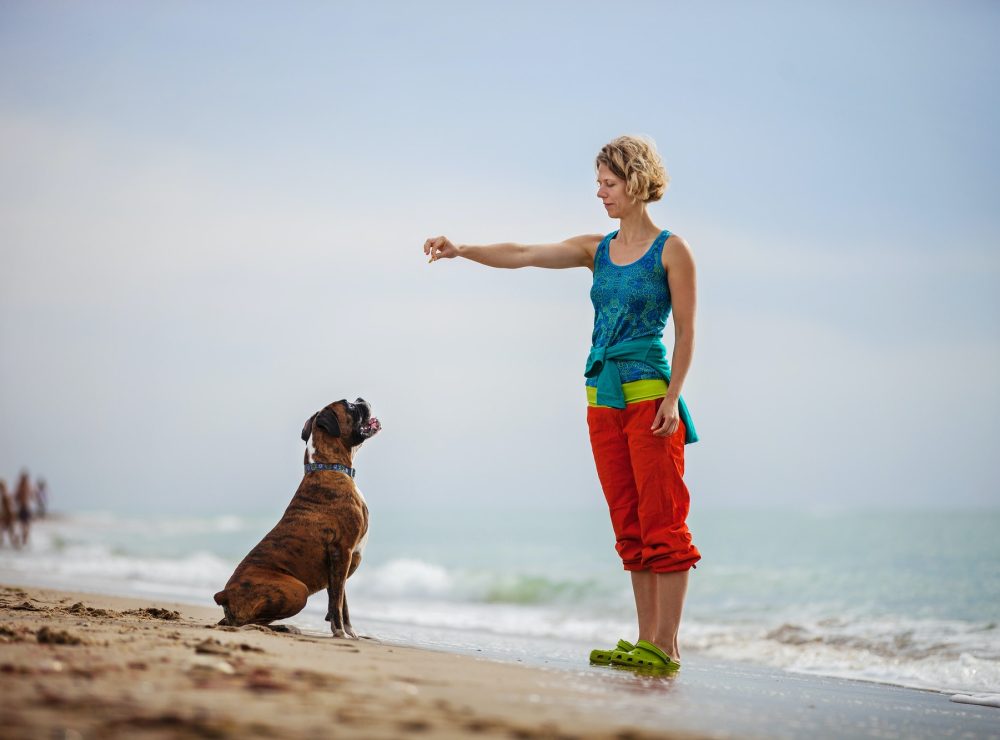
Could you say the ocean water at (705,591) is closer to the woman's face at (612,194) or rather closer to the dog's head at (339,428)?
the dog's head at (339,428)

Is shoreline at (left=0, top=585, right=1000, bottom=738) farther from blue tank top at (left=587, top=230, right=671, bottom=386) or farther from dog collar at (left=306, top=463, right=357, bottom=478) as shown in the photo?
blue tank top at (left=587, top=230, right=671, bottom=386)

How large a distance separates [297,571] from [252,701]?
7.21 ft

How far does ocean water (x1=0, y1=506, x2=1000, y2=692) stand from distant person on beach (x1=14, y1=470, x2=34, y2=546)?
0.83 metres

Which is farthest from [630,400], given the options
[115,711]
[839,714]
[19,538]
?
[19,538]

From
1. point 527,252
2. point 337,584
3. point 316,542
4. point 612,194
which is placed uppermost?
point 612,194

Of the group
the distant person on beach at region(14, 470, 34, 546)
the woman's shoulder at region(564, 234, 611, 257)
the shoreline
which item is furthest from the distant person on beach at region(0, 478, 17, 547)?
the woman's shoulder at region(564, 234, 611, 257)

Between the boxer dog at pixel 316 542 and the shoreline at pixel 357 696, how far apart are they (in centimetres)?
16

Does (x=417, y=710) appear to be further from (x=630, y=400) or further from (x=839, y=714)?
(x=630, y=400)

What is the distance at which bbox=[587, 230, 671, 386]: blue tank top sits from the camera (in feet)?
15.8

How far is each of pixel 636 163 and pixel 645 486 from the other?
152 centimetres

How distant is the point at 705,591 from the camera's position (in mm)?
14164

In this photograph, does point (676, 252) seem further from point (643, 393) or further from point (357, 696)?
point (357, 696)

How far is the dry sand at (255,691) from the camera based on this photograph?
100 inches

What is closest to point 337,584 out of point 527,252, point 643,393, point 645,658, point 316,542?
point 316,542
